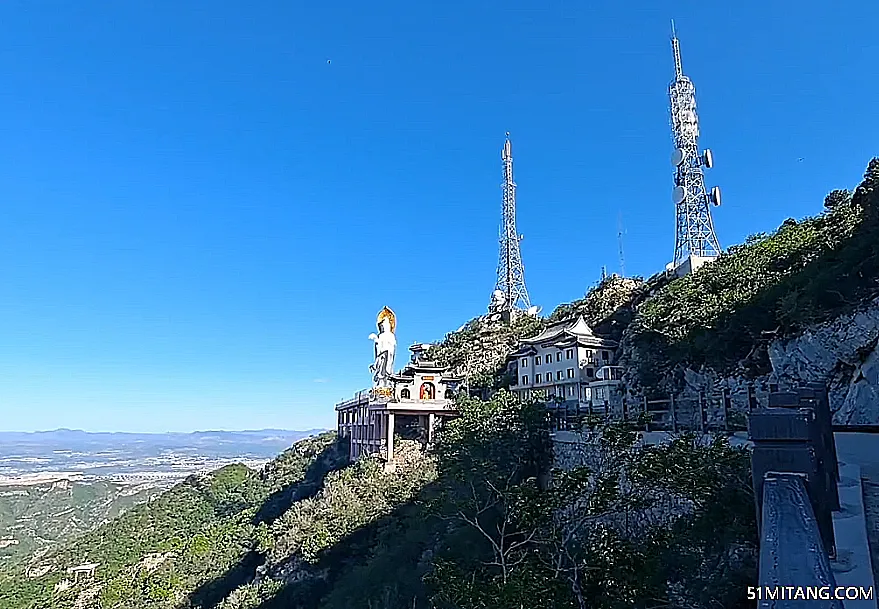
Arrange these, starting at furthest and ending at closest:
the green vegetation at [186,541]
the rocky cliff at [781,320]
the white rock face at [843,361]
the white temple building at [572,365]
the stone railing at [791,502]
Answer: the green vegetation at [186,541] → the white temple building at [572,365] → the rocky cliff at [781,320] → the white rock face at [843,361] → the stone railing at [791,502]

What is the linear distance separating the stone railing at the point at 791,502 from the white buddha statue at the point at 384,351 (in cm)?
2120

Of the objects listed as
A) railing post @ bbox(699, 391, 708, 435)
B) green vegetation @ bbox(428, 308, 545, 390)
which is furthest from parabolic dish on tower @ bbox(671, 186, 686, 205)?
railing post @ bbox(699, 391, 708, 435)

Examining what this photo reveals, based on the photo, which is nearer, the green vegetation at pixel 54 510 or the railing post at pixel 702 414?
the railing post at pixel 702 414

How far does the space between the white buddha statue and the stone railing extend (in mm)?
21196

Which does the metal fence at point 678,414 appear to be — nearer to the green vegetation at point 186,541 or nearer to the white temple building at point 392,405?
the white temple building at point 392,405

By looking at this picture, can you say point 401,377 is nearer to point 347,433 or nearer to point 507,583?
point 347,433

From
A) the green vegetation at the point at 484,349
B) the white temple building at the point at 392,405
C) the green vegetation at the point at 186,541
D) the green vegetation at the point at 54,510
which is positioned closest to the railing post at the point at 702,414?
the white temple building at the point at 392,405

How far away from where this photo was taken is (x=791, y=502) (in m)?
2.62

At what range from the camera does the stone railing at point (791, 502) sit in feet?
6.33

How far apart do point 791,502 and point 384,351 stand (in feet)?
75.6

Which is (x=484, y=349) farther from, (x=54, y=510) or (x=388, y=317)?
(x=54, y=510)

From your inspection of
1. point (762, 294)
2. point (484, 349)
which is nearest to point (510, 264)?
point (484, 349)

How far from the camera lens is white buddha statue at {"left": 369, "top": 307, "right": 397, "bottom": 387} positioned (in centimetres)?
2527

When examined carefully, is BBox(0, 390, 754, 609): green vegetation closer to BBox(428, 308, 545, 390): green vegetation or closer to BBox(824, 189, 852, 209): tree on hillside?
BBox(428, 308, 545, 390): green vegetation
